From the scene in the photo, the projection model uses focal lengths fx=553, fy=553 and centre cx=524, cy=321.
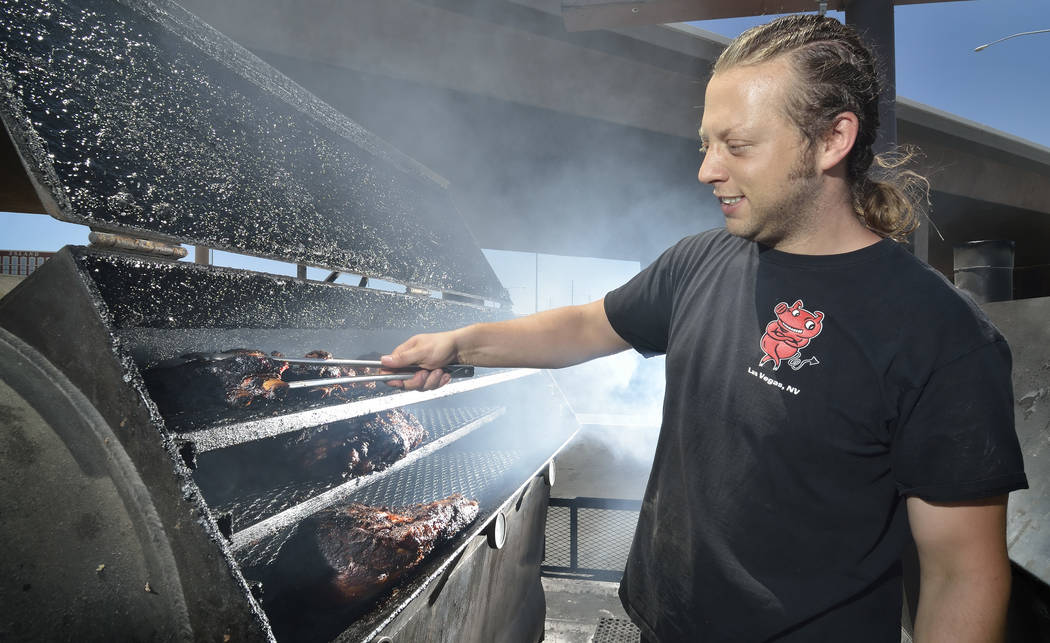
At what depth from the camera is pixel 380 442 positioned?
6.43 feet

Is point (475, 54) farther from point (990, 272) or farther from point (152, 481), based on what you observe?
point (152, 481)

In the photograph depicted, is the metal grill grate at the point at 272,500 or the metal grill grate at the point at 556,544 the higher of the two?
the metal grill grate at the point at 272,500

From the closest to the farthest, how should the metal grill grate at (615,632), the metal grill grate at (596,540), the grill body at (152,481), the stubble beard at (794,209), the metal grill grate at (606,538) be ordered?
the grill body at (152,481) → the stubble beard at (794,209) → the metal grill grate at (615,632) → the metal grill grate at (596,540) → the metal grill grate at (606,538)

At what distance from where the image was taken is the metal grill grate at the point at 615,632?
11.8 ft

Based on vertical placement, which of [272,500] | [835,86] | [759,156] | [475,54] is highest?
[475,54]

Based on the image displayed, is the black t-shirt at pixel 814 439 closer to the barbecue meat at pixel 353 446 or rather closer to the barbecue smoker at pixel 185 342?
the barbecue smoker at pixel 185 342

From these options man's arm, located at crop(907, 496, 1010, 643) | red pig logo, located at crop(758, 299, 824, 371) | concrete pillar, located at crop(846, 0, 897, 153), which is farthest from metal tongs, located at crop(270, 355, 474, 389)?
concrete pillar, located at crop(846, 0, 897, 153)

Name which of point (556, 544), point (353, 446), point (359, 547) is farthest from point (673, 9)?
point (556, 544)

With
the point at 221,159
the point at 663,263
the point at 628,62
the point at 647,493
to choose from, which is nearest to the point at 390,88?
the point at 628,62

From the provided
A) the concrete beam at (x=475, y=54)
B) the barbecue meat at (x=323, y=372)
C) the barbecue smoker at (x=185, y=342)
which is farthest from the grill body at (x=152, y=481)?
the concrete beam at (x=475, y=54)

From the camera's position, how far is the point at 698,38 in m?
6.52

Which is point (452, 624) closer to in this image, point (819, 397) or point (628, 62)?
point (819, 397)

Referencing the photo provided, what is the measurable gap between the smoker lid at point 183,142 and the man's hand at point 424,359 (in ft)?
1.56

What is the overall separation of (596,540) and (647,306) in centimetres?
382
